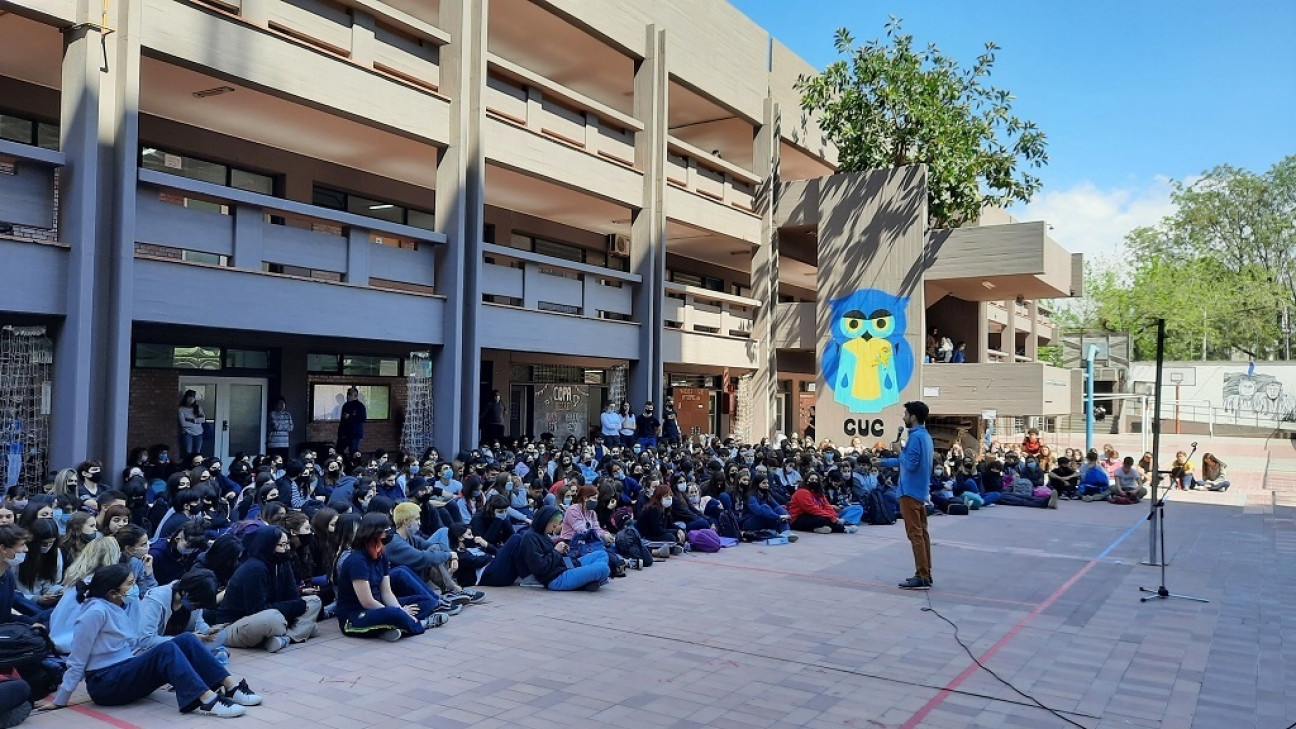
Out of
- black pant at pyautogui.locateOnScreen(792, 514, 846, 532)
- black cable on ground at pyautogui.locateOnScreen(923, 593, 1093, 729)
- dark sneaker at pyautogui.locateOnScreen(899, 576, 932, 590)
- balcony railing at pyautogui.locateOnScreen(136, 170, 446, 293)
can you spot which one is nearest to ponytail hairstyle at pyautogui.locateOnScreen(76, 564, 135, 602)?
black cable on ground at pyautogui.locateOnScreen(923, 593, 1093, 729)

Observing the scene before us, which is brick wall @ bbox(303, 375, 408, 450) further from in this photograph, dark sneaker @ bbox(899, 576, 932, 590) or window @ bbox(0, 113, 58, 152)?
dark sneaker @ bbox(899, 576, 932, 590)

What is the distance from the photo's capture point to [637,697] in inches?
278

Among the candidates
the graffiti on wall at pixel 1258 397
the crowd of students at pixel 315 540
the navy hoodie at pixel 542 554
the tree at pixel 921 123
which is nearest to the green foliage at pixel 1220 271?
the graffiti on wall at pixel 1258 397

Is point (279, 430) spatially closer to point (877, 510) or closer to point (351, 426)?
point (351, 426)

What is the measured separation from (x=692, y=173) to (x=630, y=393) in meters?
6.73

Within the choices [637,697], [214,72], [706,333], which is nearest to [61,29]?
[214,72]

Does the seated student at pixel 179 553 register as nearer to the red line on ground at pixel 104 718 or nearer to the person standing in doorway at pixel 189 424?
the red line on ground at pixel 104 718

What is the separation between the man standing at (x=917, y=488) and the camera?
440 inches

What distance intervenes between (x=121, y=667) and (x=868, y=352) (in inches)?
1018

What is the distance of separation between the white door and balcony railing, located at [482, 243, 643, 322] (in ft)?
16.7

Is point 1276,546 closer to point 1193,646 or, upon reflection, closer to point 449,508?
point 1193,646

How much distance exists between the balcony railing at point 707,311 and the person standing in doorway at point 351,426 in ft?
31.5

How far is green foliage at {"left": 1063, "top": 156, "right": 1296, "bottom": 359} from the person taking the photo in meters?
59.7

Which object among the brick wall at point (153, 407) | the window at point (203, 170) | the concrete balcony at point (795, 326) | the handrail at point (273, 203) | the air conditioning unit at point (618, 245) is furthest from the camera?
the concrete balcony at point (795, 326)
